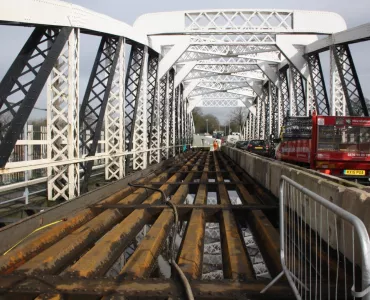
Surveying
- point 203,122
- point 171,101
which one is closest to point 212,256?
point 171,101

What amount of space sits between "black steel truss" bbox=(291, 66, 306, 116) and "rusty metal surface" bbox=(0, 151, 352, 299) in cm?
1880

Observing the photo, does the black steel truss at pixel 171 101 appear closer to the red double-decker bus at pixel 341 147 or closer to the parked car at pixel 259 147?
the parked car at pixel 259 147

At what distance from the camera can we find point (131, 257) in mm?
4793

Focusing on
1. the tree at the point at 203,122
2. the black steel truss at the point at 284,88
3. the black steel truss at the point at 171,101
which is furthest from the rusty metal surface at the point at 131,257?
the tree at the point at 203,122

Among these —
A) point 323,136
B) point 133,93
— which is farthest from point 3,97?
point 323,136

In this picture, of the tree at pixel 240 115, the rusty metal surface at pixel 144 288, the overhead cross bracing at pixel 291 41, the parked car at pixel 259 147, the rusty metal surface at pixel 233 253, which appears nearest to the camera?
the rusty metal surface at pixel 144 288

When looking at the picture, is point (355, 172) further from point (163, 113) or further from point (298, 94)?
point (298, 94)

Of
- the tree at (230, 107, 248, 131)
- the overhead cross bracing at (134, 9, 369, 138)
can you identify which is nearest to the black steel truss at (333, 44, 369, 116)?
the overhead cross bracing at (134, 9, 369, 138)

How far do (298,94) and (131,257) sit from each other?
2479 centimetres

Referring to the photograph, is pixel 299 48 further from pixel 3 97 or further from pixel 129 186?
pixel 3 97

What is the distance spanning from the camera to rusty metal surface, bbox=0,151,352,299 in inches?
147

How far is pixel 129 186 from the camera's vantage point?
33.9 ft

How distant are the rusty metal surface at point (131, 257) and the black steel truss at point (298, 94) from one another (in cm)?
1880

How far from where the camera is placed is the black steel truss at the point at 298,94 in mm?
25620
